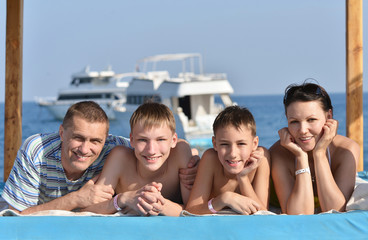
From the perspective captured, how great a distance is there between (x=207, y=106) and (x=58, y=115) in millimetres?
19337

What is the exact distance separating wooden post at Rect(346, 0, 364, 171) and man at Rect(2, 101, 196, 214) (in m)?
1.93

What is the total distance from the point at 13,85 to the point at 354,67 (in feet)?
9.56

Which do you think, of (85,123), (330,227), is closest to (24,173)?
(85,123)

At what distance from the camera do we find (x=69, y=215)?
7.70 ft

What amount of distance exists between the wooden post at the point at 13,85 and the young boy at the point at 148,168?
6.27ft

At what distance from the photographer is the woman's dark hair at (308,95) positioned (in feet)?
8.48

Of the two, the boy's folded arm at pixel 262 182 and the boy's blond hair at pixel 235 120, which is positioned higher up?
the boy's blond hair at pixel 235 120

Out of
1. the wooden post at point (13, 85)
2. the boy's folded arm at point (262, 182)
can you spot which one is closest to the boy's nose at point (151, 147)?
the boy's folded arm at point (262, 182)

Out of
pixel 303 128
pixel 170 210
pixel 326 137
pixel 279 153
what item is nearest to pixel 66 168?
pixel 170 210

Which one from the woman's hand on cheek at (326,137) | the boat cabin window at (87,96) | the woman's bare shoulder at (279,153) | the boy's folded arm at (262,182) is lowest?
the boat cabin window at (87,96)

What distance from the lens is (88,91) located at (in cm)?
3803

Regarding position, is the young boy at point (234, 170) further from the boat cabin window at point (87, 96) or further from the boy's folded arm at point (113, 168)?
the boat cabin window at point (87, 96)

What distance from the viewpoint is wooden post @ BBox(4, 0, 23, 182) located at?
4.20 metres

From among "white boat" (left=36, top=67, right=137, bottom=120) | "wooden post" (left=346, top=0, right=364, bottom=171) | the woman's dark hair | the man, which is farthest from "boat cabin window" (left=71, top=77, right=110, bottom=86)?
the woman's dark hair
